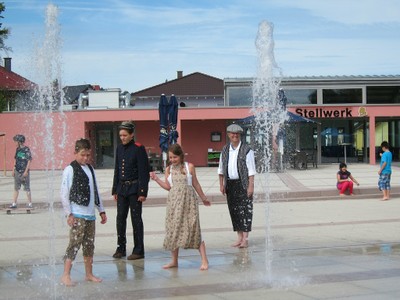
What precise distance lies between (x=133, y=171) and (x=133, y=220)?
26.7 inches

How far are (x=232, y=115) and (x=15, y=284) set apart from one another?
29.7 meters

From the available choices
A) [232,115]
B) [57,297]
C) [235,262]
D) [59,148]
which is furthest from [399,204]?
[59,148]

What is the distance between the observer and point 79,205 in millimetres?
7426

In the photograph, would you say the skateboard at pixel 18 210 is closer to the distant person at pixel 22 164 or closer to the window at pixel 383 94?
the distant person at pixel 22 164

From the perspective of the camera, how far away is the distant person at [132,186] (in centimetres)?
904

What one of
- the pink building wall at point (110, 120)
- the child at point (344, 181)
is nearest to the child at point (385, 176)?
the child at point (344, 181)

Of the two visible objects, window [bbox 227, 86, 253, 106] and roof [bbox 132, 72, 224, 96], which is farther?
roof [bbox 132, 72, 224, 96]

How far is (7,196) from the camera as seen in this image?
64.6 feet

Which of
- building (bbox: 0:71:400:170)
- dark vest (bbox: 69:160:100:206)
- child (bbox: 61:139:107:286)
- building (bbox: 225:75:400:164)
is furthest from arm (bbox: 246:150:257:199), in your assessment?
building (bbox: 225:75:400:164)

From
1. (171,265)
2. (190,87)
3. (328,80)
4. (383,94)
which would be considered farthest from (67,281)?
(190,87)

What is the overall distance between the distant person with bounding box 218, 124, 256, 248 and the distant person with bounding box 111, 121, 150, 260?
1.47m

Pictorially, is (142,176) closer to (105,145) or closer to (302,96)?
(105,145)

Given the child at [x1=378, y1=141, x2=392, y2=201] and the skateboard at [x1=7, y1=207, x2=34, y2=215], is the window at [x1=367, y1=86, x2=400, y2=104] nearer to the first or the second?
the child at [x1=378, y1=141, x2=392, y2=201]

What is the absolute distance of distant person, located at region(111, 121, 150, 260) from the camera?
29.7 ft
